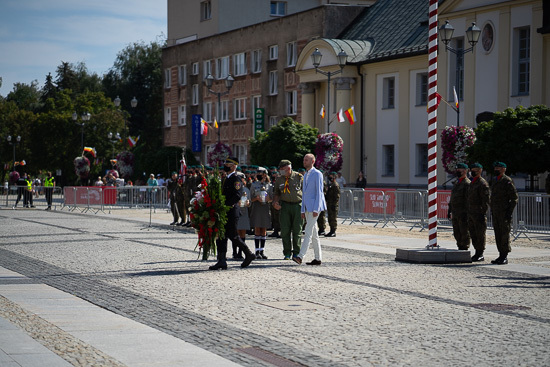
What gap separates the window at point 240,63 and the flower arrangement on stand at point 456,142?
102 feet

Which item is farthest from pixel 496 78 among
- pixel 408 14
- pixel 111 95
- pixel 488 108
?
pixel 111 95

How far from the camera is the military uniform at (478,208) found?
59.7 ft

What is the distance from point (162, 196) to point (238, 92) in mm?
24256

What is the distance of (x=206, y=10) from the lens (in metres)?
73.9

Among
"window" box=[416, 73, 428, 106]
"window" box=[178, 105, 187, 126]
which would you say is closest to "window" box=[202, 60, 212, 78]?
"window" box=[178, 105, 187, 126]

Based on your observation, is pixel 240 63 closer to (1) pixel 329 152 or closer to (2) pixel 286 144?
(2) pixel 286 144

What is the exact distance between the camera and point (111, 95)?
102m

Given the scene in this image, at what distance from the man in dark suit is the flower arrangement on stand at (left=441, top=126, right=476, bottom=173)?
66.7ft

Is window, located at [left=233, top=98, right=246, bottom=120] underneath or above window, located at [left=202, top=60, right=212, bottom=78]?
underneath

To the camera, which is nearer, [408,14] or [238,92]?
[408,14]

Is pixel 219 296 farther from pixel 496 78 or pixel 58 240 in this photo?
pixel 496 78

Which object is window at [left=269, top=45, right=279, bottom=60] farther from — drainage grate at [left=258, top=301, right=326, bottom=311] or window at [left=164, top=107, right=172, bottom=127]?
drainage grate at [left=258, top=301, right=326, bottom=311]

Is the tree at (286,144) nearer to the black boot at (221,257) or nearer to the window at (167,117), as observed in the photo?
the window at (167,117)

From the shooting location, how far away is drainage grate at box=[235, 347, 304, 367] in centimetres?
799
